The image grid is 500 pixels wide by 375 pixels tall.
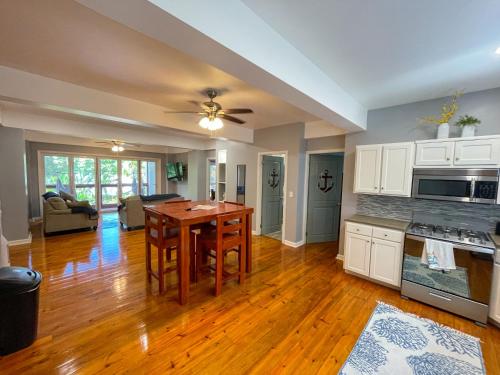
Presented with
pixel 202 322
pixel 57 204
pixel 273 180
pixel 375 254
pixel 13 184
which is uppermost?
pixel 273 180

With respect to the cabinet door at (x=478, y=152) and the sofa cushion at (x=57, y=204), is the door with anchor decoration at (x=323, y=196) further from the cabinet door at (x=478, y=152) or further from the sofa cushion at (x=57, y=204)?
the sofa cushion at (x=57, y=204)

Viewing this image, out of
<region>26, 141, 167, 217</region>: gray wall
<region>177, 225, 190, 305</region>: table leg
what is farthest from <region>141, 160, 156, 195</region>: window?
<region>177, 225, 190, 305</region>: table leg

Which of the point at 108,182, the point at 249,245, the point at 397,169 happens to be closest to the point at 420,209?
the point at 397,169

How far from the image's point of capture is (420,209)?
3.14 meters

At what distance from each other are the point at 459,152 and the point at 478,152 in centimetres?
16

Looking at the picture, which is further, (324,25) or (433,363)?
(433,363)

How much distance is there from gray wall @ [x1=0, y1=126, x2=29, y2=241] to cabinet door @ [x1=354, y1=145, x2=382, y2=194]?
6.31 meters

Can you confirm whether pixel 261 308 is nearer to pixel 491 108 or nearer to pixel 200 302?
pixel 200 302

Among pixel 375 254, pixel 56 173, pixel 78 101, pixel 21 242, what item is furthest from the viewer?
pixel 56 173

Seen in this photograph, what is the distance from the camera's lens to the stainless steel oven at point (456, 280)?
7.46 ft

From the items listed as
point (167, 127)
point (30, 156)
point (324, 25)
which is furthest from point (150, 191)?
point (324, 25)

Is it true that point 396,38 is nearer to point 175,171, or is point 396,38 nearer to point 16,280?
point 16,280

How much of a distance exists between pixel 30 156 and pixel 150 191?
3928 millimetres

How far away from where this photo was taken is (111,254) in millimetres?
4000
